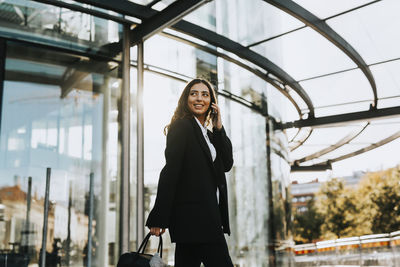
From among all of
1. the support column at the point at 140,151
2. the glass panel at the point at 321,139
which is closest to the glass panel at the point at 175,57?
the support column at the point at 140,151

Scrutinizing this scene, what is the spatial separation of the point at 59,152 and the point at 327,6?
4687mm

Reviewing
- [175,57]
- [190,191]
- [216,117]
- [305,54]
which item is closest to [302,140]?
[305,54]

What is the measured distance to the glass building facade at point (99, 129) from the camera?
17.9 ft

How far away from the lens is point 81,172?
5.80 m

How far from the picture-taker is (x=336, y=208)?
102 ft

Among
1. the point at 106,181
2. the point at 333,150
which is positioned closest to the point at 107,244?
the point at 106,181

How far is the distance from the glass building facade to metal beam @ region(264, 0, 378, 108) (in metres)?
0.41

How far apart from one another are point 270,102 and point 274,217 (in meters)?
1.92

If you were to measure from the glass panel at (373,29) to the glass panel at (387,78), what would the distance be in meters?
0.24

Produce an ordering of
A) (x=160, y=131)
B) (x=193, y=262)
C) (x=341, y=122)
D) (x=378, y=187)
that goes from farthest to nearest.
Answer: (x=378, y=187) < (x=341, y=122) < (x=160, y=131) < (x=193, y=262)

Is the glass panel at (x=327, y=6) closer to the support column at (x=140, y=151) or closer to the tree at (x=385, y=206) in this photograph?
the support column at (x=140, y=151)

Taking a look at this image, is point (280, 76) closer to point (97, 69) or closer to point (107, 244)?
point (97, 69)

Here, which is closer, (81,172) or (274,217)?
(81,172)

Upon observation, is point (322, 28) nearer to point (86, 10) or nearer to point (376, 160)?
point (86, 10)
